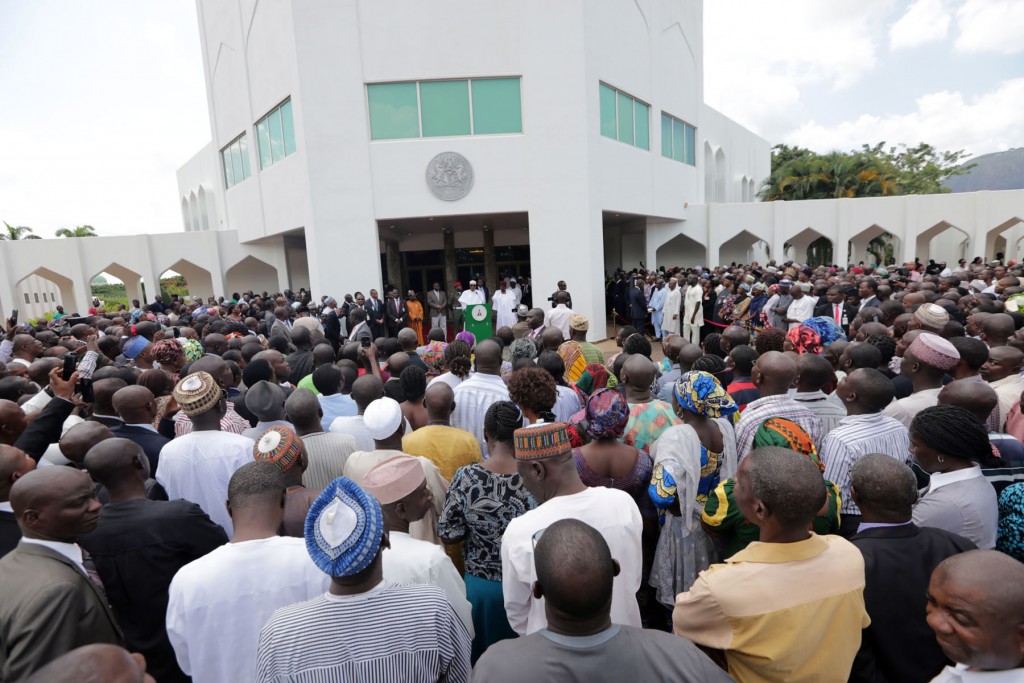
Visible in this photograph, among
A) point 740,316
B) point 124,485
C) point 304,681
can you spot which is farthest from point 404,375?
point 740,316

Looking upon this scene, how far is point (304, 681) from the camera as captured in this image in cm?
156

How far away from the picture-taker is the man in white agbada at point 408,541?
2033 mm

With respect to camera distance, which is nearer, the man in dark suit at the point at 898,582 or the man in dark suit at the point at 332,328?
the man in dark suit at the point at 898,582

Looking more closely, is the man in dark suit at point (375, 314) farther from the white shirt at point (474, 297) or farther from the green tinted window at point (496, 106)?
the green tinted window at point (496, 106)

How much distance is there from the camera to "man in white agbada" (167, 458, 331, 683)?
197 centimetres

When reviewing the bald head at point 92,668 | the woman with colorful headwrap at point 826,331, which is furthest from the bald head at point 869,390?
the bald head at point 92,668

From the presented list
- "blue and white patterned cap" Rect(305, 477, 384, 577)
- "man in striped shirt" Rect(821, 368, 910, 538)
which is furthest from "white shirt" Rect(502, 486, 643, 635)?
"man in striped shirt" Rect(821, 368, 910, 538)

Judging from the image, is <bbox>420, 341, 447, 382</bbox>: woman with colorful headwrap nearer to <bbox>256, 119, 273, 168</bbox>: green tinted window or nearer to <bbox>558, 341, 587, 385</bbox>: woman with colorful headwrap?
<bbox>558, 341, 587, 385</bbox>: woman with colorful headwrap

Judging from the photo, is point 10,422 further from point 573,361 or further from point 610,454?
point 573,361

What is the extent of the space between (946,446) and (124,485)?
3.61 metres

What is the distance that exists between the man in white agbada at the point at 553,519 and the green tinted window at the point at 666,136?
16753mm

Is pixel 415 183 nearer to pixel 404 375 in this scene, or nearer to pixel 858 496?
pixel 404 375

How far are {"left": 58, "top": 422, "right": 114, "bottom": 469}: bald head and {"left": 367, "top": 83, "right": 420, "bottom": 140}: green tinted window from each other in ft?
37.4

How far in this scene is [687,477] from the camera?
8.69ft
